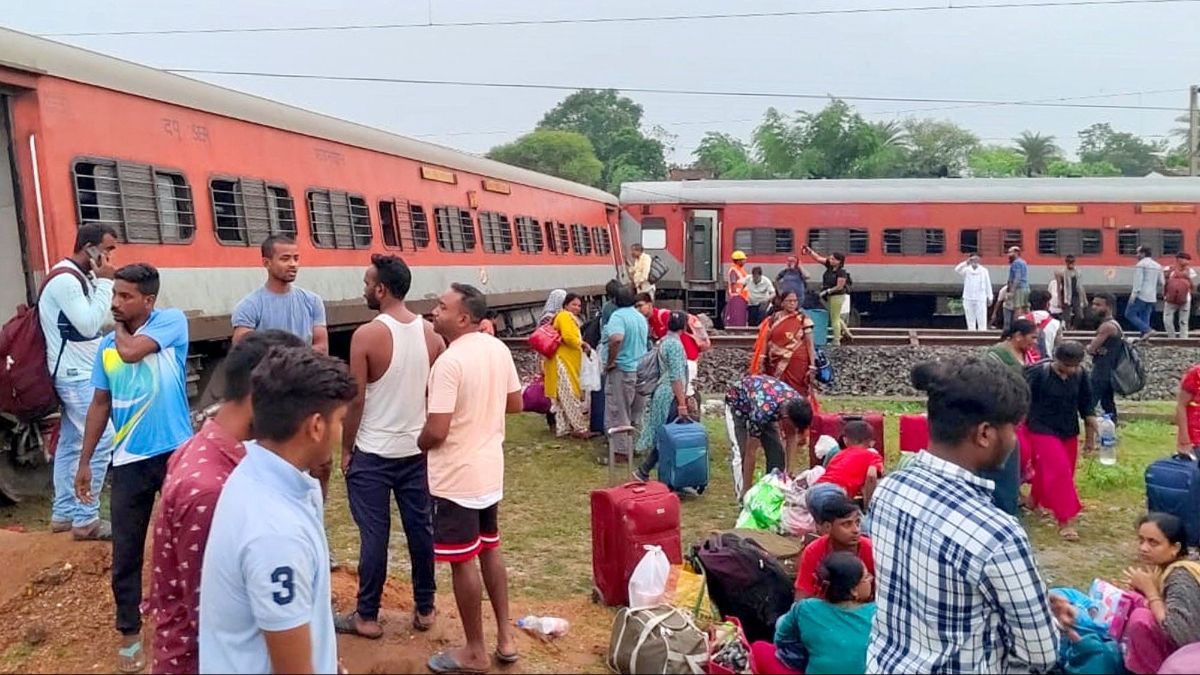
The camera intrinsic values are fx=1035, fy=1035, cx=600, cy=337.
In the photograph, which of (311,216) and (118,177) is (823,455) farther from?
(311,216)

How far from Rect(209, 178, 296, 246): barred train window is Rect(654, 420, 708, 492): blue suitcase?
4698 mm

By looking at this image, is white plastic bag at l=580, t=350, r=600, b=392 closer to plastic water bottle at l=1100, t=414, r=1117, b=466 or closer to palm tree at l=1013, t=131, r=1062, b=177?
plastic water bottle at l=1100, t=414, r=1117, b=466

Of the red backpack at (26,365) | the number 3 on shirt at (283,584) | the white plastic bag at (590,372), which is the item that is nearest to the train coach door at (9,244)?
the red backpack at (26,365)

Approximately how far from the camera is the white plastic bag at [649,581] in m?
5.12

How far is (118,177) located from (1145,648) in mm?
8005

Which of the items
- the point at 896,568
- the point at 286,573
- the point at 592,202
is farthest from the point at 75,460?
the point at 592,202

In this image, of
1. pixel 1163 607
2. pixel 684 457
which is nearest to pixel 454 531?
pixel 1163 607

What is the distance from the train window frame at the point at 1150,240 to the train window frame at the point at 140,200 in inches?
788

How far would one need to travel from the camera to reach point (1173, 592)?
4035 millimetres

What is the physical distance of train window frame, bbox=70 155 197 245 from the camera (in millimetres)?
8109

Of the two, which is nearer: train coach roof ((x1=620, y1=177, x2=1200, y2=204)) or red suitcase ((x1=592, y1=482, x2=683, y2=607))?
red suitcase ((x1=592, y1=482, x2=683, y2=607))

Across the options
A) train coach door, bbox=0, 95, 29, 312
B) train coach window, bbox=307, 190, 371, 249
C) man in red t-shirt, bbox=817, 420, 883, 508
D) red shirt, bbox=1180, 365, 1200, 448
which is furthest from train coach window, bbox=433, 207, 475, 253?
red shirt, bbox=1180, 365, 1200, 448

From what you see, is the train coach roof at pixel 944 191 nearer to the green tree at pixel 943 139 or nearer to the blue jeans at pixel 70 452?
the blue jeans at pixel 70 452

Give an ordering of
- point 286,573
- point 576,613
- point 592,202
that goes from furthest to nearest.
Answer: point 592,202
point 576,613
point 286,573
